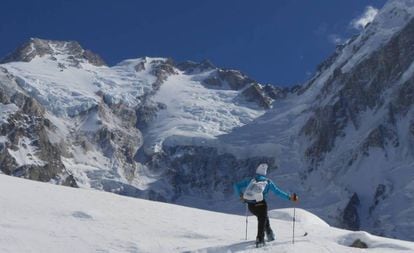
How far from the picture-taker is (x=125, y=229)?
21047mm

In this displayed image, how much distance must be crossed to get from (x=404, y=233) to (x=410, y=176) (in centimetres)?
2603

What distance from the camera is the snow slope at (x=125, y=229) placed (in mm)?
18906

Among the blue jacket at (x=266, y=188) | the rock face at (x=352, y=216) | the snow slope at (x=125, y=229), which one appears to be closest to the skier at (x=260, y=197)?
the blue jacket at (x=266, y=188)

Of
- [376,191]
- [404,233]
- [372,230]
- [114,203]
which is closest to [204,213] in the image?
[114,203]

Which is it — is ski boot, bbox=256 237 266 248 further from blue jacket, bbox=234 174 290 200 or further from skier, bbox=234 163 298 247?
blue jacket, bbox=234 174 290 200

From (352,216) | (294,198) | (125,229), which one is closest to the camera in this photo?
(294,198)

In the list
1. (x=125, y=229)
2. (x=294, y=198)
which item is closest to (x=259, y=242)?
(x=294, y=198)

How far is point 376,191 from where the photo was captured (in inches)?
7451

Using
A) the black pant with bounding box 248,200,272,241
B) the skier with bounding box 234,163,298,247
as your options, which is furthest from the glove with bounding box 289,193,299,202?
the black pant with bounding box 248,200,272,241

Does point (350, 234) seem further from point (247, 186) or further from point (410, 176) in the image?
point (410, 176)

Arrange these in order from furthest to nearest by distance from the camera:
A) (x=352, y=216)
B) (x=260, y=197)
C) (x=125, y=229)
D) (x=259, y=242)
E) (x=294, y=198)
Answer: (x=352, y=216) → (x=125, y=229) → (x=294, y=198) → (x=260, y=197) → (x=259, y=242)

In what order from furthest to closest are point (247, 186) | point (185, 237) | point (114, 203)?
point (114, 203)
point (185, 237)
point (247, 186)

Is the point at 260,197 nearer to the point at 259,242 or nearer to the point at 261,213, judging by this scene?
the point at 261,213

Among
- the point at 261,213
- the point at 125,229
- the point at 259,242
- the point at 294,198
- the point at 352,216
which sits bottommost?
→ the point at 259,242
